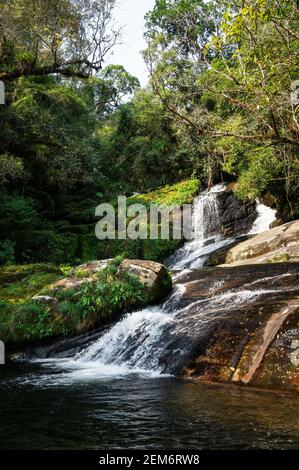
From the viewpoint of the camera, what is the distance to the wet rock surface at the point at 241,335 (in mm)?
5609

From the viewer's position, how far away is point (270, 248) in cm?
1188

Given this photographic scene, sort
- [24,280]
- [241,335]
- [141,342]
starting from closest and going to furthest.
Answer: [241,335] < [141,342] < [24,280]

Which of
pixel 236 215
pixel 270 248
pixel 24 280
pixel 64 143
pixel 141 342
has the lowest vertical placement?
pixel 141 342

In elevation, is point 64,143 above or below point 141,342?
above

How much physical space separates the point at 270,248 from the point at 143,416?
8.38 m

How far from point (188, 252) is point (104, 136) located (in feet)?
44.0

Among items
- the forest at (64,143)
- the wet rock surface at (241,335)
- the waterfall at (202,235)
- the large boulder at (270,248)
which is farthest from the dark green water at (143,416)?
the waterfall at (202,235)

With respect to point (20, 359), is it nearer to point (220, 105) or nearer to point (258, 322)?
point (258, 322)

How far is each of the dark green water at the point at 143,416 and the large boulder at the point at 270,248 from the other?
19.4ft

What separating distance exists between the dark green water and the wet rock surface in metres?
0.38

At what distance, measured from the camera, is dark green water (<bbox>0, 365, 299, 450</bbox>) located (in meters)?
3.67

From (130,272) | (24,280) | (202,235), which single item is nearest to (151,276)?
(130,272)

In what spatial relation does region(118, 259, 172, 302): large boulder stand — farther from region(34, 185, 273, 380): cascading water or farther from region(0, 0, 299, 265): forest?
region(0, 0, 299, 265): forest

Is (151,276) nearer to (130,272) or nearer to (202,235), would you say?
(130,272)
